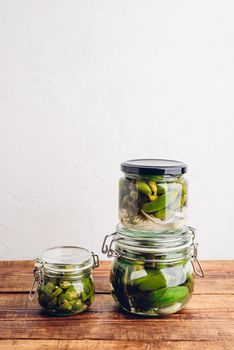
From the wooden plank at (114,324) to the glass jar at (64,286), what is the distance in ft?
0.07

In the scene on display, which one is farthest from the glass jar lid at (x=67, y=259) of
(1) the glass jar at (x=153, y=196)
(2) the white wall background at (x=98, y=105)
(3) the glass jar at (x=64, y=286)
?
(2) the white wall background at (x=98, y=105)

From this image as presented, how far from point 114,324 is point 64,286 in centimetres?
11

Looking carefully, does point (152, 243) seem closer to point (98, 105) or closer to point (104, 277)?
point (104, 277)

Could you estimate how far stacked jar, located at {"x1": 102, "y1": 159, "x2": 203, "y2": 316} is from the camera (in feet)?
3.13

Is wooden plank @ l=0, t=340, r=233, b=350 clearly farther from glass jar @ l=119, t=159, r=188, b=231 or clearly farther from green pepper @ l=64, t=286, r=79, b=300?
glass jar @ l=119, t=159, r=188, b=231

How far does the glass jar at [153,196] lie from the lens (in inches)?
37.5

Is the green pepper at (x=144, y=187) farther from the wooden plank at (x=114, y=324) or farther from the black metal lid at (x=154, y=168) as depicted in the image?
the wooden plank at (x=114, y=324)

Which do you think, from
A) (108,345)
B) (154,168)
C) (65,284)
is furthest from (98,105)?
(108,345)

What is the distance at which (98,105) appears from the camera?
4.26 ft

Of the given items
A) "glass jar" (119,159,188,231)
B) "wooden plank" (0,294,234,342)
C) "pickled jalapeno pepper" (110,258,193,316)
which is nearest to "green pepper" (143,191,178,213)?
"glass jar" (119,159,188,231)

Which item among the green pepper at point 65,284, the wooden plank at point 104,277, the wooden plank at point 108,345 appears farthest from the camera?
the wooden plank at point 104,277

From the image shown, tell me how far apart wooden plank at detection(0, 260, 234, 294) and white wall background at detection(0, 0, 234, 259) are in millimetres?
79

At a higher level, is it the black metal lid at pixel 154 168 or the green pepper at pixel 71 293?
the black metal lid at pixel 154 168

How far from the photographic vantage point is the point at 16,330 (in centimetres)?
91
